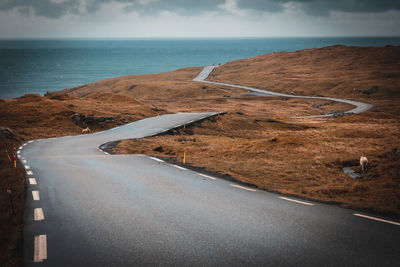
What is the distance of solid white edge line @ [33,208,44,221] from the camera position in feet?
25.8

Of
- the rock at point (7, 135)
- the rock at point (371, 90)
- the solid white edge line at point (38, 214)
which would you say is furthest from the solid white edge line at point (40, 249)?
the rock at point (371, 90)

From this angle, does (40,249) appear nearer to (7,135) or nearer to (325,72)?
(7,135)

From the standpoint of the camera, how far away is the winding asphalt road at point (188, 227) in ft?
19.6

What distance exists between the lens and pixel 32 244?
6.48m

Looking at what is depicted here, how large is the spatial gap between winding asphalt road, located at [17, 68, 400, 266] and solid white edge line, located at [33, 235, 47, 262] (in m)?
0.02

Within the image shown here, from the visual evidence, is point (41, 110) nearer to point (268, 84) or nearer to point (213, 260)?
point (213, 260)

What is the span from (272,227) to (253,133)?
27.8 meters

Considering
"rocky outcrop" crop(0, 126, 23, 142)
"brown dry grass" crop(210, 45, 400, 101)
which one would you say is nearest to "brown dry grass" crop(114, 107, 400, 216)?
"rocky outcrop" crop(0, 126, 23, 142)

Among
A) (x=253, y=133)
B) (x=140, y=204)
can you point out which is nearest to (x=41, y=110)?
(x=253, y=133)

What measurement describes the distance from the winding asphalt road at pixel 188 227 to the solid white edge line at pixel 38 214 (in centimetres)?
3

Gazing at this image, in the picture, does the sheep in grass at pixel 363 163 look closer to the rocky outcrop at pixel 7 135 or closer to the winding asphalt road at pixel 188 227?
the winding asphalt road at pixel 188 227

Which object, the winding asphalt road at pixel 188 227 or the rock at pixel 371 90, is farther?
the rock at pixel 371 90

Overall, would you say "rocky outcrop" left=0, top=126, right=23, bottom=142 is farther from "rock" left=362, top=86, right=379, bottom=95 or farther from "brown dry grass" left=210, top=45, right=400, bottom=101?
"rock" left=362, top=86, right=379, bottom=95

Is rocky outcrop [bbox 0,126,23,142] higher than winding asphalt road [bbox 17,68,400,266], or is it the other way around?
winding asphalt road [bbox 17,68,400,266]
